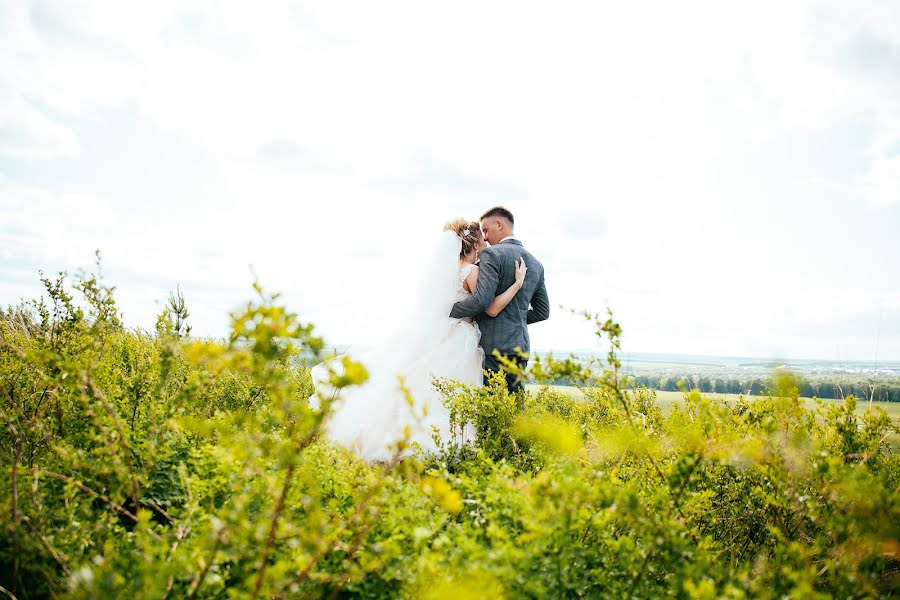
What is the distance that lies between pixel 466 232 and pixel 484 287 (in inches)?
45.5

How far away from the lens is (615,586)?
2.04 meters

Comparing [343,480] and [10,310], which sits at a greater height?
[10,310]

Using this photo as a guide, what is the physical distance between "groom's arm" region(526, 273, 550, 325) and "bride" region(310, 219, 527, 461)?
806 millimetres

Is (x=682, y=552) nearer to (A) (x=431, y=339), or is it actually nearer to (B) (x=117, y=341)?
(A) (x=431, y=339)

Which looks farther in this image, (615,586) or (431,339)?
(431,339)

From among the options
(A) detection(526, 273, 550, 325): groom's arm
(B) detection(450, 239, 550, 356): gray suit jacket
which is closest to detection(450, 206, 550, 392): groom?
(B) detection(450, 239, 550, 356): gray suit jacket

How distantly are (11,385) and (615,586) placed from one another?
14.7ft

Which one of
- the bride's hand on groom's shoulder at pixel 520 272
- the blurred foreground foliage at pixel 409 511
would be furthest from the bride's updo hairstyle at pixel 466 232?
the blurred foreground foliage at pixel 409 511

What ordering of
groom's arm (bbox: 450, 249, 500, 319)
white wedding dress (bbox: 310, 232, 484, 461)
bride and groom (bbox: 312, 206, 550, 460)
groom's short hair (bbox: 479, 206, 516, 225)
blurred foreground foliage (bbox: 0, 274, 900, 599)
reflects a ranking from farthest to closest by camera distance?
groom's short hair (bbox: 479, 206, 516, 225), groom's arm (bbox: 450, 249, 500, 319), bride and groom (bbox: 312, 206, 550, 460), white wedding dress (bbox: 310, 232, 484, 461), blurred foreground foliage (bbox: 0, 274, 900, 599)

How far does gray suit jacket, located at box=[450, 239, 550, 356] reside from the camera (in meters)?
5.89

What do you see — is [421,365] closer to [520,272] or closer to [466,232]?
[520,272]

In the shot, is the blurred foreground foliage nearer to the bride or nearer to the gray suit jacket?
the bride

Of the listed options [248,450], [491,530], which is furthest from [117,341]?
[491,530]

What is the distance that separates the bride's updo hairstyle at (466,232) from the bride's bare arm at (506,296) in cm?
89
